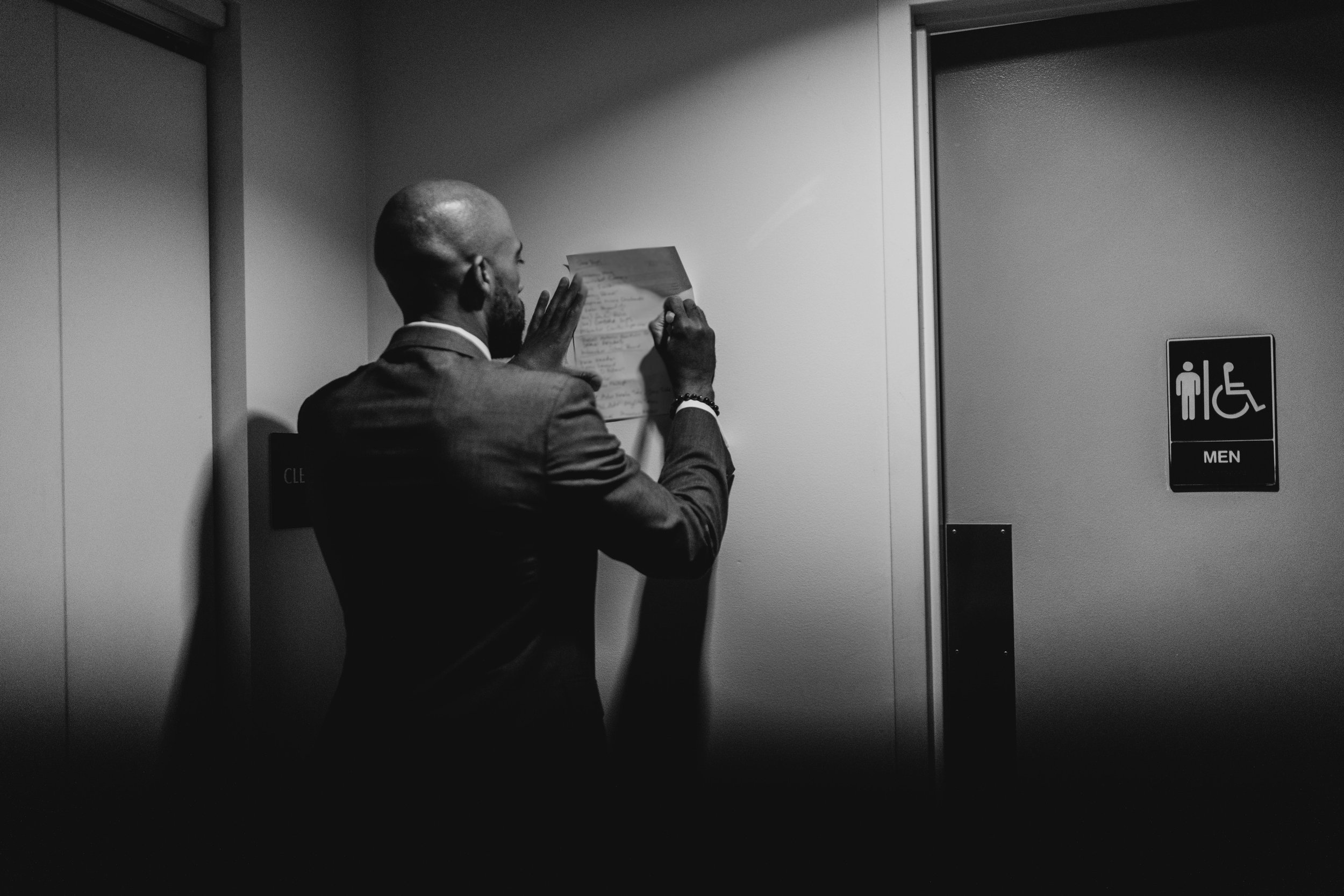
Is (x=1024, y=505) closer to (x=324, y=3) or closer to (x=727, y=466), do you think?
(x=727, y=466)

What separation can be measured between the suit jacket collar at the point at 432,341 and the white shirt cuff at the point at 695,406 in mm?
360

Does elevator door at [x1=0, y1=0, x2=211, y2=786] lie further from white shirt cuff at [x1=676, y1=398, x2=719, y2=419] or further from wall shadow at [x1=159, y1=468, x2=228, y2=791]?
white shirt cuff at [x1=676, y1=398, x2=719, y2=419]

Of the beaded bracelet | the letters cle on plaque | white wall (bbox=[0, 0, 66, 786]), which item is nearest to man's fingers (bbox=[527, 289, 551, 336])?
the beaded bracelet

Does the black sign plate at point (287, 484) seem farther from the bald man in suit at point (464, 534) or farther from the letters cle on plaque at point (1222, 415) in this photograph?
the letters cle on plaque at point (1222, 415)

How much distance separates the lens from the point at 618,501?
122 centimetres

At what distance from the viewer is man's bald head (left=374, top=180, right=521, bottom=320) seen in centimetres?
132

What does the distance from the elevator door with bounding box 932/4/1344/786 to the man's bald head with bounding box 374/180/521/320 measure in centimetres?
88

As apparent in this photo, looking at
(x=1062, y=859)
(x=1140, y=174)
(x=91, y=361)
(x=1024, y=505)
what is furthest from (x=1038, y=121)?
(x=91, y=361)

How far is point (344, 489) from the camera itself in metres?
1.28

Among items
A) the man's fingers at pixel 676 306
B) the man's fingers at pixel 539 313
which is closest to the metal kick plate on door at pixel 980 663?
the man's fingers at pixel 676 306

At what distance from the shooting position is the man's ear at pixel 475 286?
134cm

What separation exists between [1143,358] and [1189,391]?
9 centimetres

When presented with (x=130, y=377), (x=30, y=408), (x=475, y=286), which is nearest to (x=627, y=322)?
(x=475, y=286)

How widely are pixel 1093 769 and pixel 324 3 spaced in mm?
2102
